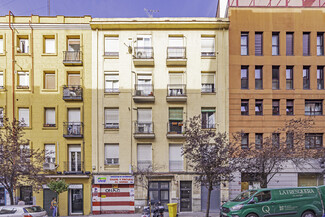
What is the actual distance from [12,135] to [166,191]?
39.3 feet

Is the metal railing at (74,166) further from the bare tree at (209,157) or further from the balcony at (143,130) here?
the bare tree at (209,157)

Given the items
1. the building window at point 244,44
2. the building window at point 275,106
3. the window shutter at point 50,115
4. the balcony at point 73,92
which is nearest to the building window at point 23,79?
the window shutter at point 50,115

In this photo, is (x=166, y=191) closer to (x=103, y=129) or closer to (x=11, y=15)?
(x=103, y=129)

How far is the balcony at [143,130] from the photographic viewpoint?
18.1m

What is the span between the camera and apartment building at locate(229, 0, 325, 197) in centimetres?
1842

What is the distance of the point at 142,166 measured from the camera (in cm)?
1822

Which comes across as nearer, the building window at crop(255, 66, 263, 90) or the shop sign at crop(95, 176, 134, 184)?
the shop sign at crop(95, 176, 134, 184)

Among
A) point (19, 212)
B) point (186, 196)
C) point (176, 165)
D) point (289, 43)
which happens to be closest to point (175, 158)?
point (176, 165)

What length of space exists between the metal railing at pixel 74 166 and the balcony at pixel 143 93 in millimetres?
7019

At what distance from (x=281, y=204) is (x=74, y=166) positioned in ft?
49.6

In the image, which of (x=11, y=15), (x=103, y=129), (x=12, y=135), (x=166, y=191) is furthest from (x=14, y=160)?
(x=11, y=15)

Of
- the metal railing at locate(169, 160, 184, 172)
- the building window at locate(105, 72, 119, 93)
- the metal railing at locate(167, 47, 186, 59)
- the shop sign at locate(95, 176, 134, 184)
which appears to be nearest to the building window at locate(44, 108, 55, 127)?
the building window at locate(105, 72, 119, 93)

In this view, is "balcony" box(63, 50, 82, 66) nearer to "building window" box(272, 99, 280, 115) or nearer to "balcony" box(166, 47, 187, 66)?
"balcony" box(166, 47, 187, 66)

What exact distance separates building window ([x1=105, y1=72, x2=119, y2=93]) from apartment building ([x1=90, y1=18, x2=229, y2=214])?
8cm
